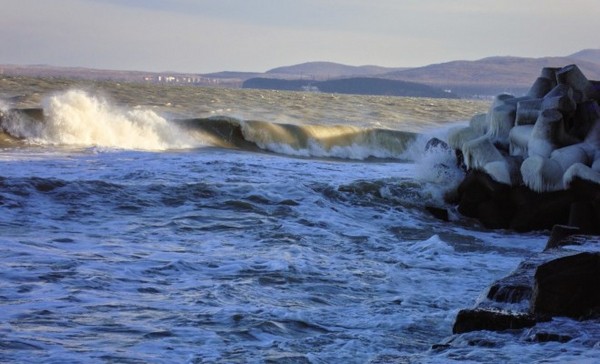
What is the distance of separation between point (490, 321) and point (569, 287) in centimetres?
62

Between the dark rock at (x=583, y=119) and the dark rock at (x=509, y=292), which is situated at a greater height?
the dark rock at (x=583, y=119)

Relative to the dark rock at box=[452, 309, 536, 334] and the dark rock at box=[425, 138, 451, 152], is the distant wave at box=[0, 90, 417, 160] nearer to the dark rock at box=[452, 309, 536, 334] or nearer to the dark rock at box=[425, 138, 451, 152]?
the dark rock at box=[425, 138, 451, 152]

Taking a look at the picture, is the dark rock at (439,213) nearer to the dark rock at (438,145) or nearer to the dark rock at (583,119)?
the dark rock at (583,119)

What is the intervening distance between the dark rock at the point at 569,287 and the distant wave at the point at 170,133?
18.1 meters

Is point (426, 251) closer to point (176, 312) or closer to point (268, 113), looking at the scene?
point (176, 312)

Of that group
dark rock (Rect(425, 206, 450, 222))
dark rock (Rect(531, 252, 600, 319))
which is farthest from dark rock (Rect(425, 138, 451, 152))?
dark rock (Rect(531, 252, 600, 319))

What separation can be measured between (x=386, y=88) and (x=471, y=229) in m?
120

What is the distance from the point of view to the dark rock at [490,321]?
23.2 ft

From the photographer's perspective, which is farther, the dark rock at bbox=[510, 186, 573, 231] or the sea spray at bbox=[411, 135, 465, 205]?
the sea spray at bbox=[411, 135, 465, 205]

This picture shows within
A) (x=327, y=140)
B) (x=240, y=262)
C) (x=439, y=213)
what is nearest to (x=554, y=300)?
(x=240, y=262)

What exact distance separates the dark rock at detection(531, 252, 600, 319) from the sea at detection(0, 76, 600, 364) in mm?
224

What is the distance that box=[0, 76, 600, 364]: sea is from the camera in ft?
23.5

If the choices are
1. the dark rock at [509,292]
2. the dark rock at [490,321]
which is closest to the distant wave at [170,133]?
the dark rock at [509,292]

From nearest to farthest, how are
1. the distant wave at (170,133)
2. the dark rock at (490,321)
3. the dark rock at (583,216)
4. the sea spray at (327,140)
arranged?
the dark rock at (490,321), the dark rock at (583,216), the distant wave at (170,133), the sea spray at (327,140)
